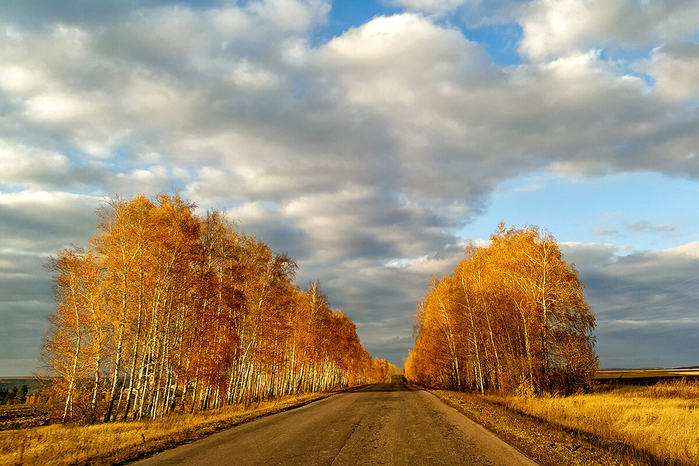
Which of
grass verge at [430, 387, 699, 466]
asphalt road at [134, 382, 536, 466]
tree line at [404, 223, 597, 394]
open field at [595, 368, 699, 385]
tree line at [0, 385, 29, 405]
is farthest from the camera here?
tree line at [0, 385, 29, 405]

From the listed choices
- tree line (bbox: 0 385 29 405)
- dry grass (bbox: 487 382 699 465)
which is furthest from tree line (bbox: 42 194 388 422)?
tree line (bbox: 0 385 29 405)

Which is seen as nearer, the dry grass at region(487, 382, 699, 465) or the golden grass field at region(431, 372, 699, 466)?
the golden grass field at region(431, 372, 699, 466)

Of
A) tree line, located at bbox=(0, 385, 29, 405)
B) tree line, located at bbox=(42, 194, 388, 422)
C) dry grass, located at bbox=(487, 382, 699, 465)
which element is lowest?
tree line, located at bbox=(0, 385, 29, 405)

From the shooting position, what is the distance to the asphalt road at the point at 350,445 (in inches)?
358

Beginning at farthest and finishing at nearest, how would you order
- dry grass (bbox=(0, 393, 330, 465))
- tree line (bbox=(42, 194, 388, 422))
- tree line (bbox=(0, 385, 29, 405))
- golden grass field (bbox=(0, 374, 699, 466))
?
1. tree line (bbox=(0, 385, 29, 405))
2. tree line (bbox=(42, 194, 388, 422))
3. dry grass (bbox=(0, 393, 330, 465))
4. golden grass field (bbox=(0, 374, 699, 466))

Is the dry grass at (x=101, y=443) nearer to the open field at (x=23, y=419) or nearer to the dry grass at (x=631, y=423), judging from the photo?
the dry grass at (x=631, y=423)

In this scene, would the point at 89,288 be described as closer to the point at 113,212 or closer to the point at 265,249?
the point at 113,212

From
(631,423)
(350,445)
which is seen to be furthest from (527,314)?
(350,445)

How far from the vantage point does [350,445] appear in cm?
1097

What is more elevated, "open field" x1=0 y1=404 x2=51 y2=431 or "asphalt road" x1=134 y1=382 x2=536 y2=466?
"asphalt road" x1=134 y1=382 x2=536 y2=466

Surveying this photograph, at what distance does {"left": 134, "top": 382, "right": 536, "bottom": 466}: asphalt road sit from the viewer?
29.8ft

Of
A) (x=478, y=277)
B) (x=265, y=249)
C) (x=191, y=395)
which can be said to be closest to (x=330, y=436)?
(x=191, y=395)

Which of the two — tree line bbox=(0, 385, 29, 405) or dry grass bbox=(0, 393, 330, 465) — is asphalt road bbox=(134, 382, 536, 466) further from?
tree line bbox=(0, 385, 29, 405)

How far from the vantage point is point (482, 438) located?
11773 millimetres
